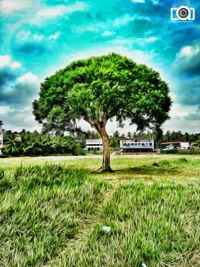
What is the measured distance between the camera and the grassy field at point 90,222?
4.17 feet

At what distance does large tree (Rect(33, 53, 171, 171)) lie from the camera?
274 centimetres

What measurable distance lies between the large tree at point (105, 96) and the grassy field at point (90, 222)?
2.38 feet

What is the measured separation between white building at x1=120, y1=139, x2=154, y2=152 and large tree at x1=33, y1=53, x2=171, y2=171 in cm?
15

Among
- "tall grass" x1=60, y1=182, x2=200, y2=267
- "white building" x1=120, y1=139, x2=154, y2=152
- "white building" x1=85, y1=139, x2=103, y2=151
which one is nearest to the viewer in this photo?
"tall grass" x1=60, y1=182, x2=200, y2=267

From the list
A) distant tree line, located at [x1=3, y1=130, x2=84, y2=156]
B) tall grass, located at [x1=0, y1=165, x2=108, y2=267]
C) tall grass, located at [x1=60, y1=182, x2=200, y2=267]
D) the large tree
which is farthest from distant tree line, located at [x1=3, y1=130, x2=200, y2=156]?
tall grass, located at [x1=60, y1=182, x2=200, y2=267]

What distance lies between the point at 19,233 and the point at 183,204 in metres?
0.93

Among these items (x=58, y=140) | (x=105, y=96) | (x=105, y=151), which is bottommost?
(x=105, y=151)

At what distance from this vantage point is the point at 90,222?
5.56 feet

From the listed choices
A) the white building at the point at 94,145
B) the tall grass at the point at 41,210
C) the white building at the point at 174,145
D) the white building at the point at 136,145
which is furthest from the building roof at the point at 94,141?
the tall grass at the point at 41,210

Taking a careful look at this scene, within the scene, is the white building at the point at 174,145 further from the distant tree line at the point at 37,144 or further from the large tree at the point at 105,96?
the distant tree line at the point at 37,144

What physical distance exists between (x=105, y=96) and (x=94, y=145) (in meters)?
0.51

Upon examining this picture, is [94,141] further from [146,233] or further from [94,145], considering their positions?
[146,233]

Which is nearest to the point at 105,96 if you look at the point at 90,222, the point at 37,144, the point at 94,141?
the point at 94,141

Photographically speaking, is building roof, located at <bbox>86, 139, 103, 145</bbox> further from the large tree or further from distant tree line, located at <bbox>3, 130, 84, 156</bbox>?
distant tree line, located at <bbox>3, 130, 84, 156</bbox>
